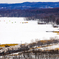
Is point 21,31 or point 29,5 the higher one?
point 29,5

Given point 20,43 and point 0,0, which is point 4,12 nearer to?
point 0,0

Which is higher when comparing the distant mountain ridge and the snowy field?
the distant mountain ridge

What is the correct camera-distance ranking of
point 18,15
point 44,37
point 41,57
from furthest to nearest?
point 18,15 → point 44,37 → point 41,57

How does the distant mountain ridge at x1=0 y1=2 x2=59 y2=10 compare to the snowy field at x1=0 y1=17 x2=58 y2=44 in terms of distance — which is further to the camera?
the distant mountain ridge at x1=0 y1=2 x2=59 y2=10

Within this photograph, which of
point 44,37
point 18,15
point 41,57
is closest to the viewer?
point 41,57

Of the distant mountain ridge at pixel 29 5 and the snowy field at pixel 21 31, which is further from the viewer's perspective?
the distant mountain ridge at pixel 29 5

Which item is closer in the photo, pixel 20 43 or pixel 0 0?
pixel 20 43

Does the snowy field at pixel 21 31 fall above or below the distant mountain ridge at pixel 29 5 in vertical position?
below

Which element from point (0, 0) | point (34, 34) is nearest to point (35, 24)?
point (34, 34)
